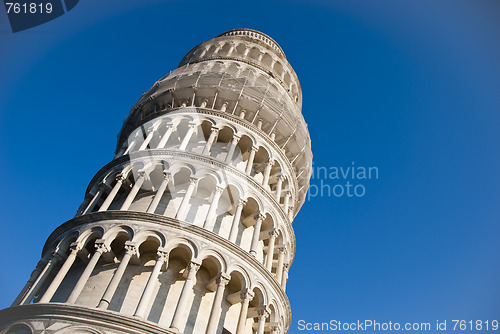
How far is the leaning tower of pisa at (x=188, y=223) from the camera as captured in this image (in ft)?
50.2

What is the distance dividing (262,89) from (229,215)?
29.9 feet

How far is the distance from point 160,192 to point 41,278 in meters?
5.54

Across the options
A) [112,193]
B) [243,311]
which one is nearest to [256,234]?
[243,311]

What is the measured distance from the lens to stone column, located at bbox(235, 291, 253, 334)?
15578 millimetres

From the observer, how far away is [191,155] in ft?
68.6

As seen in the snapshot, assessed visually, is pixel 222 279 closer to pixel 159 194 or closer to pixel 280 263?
pixel 159 194

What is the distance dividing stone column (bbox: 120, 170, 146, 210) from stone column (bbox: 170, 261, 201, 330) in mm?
4244

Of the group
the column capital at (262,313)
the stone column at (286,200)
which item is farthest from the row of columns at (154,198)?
the stone column at (286,200)

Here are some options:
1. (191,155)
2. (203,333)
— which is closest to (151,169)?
(191,155)

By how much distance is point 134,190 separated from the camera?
19.3 meters

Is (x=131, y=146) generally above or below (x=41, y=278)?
above

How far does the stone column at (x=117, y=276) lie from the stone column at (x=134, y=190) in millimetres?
2550

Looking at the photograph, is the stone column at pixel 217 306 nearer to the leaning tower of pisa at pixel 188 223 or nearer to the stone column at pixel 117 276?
the leaning tower of pisa at pixel 188 223

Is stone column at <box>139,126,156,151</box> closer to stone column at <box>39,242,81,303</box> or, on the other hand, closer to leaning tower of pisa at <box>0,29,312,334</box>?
leaning tower of pisa at <box>0,29,312,334</box>
